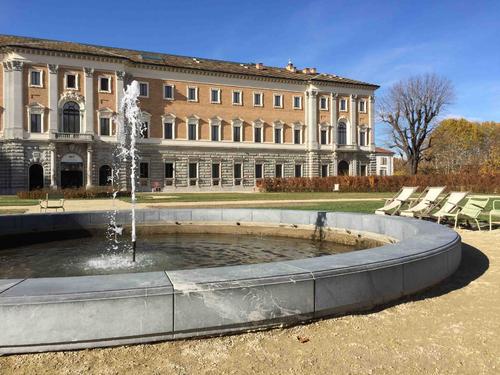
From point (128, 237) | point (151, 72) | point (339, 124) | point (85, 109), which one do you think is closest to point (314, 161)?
point (339, 124)

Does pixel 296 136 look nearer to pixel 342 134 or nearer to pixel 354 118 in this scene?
pixel 342 134

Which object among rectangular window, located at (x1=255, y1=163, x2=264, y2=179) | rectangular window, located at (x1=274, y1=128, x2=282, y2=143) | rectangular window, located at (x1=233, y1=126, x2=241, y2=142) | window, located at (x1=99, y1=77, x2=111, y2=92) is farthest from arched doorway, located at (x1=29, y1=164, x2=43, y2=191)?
rectangular window, located at (x1=274, y1=128, x2=282, y2=143)

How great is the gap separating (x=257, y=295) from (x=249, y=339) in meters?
0.40

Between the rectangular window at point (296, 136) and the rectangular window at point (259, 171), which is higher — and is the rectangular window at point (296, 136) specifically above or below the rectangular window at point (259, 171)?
above

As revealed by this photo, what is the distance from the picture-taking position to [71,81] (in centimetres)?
4369

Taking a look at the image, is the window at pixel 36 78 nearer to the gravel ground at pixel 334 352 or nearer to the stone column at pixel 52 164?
the stone column at pixel 52 164

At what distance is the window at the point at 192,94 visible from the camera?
50.7 metres

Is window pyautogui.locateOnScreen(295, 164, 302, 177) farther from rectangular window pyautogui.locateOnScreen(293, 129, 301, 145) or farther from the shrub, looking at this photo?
the shrub

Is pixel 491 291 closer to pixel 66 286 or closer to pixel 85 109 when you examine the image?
pixel 66 286

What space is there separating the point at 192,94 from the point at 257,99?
8.75m

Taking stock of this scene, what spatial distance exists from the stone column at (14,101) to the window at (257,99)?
26.4 m

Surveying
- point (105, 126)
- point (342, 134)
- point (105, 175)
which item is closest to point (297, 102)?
point (342, 134)

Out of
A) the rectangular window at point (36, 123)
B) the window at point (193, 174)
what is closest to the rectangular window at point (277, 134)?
the window at point (193, 174)

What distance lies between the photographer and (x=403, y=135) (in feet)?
191
